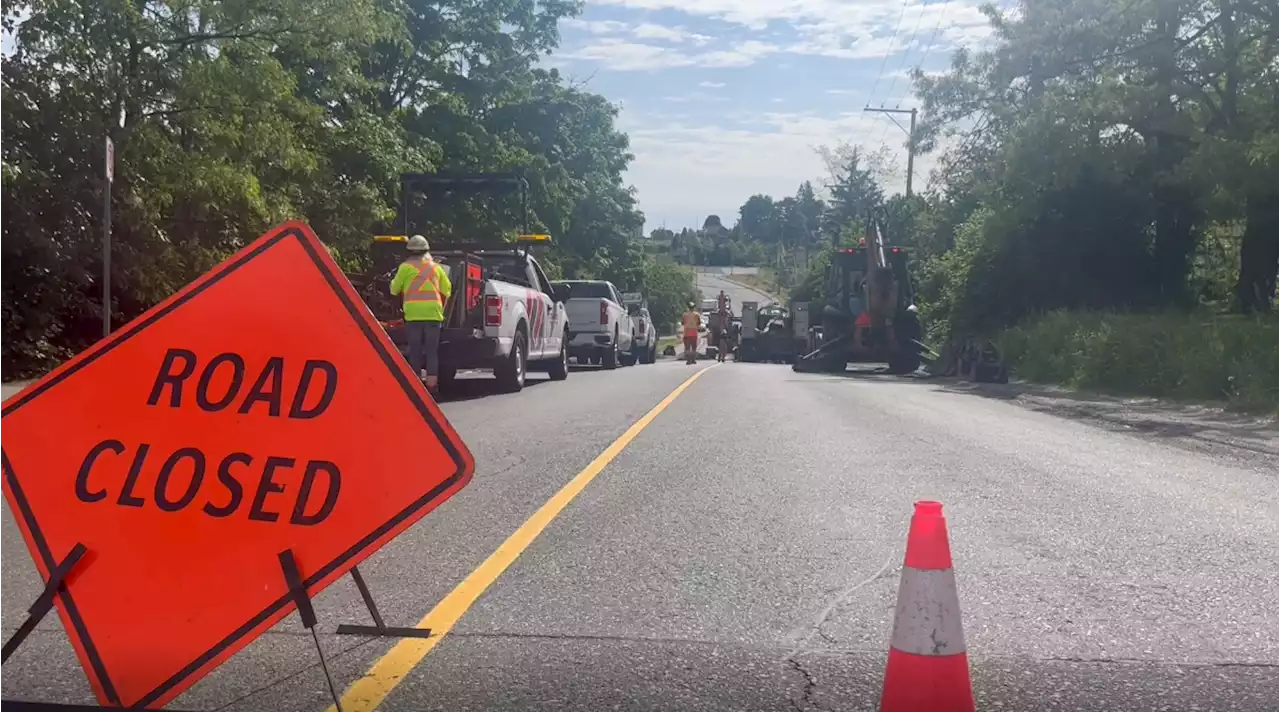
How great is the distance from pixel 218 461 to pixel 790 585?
2790 mm

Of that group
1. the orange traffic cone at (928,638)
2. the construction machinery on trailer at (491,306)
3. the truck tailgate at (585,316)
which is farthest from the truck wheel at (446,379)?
the orange traffic cone at (928,638)

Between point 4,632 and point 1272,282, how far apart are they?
105ft

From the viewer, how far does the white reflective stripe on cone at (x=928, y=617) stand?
3865 mm

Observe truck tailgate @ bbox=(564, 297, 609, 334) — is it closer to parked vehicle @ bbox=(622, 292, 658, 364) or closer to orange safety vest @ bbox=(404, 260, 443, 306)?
parked vehicle @ bbox=(622, 292, 658, 364)

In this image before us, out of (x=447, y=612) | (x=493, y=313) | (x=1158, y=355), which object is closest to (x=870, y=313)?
(x=1158, y=355)

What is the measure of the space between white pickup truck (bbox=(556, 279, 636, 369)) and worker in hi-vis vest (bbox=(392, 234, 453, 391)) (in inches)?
462

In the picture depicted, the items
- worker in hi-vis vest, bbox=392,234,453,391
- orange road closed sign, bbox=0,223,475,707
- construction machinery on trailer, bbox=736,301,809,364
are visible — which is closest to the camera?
orange road closed sign, bbox=0,223,475,707

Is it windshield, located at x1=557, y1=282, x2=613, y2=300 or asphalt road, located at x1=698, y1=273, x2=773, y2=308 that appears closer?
windshield, located at x1=557, y1=282, x2=613, y2=300

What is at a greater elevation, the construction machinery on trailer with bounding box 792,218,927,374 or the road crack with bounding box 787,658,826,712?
the construction machinery on trailer with bounding box 792,218,927,374

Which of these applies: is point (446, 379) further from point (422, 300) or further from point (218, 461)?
point (218, 461)

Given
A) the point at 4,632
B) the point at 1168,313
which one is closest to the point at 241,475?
the point at 4,632

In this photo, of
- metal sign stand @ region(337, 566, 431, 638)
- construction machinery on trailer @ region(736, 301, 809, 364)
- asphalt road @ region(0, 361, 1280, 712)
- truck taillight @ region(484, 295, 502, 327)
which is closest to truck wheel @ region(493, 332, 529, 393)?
truck taillight @ region(484, 295, 502, 327)

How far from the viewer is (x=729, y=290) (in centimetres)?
17062

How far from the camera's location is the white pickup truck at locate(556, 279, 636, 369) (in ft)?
90.4
